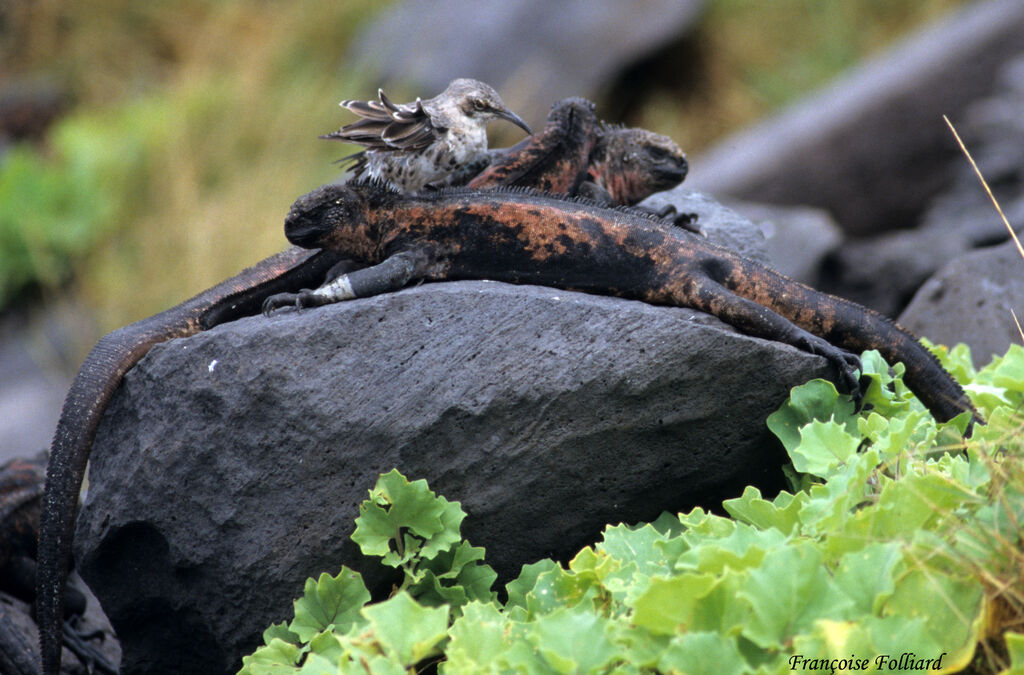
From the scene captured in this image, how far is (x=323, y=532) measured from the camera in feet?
11.8

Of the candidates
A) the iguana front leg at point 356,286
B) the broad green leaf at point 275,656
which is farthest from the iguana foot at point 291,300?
the broad green leaf at point 275,656

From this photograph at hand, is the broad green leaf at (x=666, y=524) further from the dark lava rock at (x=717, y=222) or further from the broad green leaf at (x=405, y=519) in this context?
the dark lava rock at (x=717, y=222)

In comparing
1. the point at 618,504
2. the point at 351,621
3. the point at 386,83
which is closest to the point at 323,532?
the point at 351,621

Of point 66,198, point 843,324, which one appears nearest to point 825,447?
point 843,324

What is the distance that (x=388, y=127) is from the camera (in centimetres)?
393

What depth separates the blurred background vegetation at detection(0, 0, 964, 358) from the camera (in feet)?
32.4

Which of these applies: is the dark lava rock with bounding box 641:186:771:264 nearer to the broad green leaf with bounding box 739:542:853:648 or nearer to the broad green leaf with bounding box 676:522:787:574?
the broad green leaf with bounding box 676:522:787:574

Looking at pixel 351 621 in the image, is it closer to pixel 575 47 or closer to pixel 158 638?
pixel 158 638

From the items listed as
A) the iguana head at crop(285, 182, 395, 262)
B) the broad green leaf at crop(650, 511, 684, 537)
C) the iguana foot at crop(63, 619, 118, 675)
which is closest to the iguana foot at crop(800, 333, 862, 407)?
the broad green leaf at crop(650, 511, 684, 537)

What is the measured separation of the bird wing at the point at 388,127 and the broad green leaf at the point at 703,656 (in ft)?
7.50

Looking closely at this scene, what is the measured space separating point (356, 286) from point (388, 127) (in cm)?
62

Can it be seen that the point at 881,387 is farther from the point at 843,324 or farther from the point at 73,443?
the point at 73,443

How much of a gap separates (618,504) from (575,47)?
33.8 ft

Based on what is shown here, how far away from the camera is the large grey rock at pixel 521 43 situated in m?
12.4
